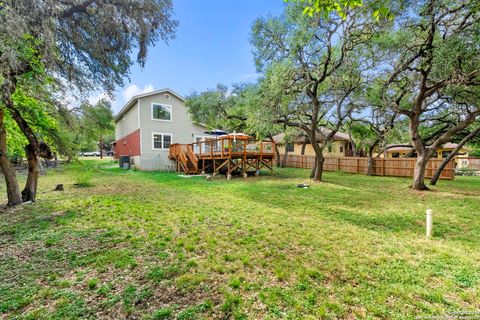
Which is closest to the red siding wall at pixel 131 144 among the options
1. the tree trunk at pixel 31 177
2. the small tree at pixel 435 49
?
the tree trunk at pixel 31 177

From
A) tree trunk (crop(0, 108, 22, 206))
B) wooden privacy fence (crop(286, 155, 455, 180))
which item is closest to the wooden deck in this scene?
wooden privacy fence (crop(286, 155, 455, 180))

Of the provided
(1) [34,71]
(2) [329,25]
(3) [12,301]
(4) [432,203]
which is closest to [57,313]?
(3) [12,301]

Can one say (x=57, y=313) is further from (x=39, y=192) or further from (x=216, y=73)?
(x=216, y=73)

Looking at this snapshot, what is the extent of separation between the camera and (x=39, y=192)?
8.19 metres

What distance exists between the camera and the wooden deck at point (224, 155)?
499 inches

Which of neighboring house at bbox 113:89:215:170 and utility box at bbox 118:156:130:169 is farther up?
neighboring house at bbox 113:89:215:170

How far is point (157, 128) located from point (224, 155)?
701cm

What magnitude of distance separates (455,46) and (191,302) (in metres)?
9.44

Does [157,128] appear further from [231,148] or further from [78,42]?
[78,42]

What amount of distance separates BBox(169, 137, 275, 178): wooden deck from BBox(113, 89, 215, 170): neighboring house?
4.15ft

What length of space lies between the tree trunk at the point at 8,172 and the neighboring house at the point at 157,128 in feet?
32.8

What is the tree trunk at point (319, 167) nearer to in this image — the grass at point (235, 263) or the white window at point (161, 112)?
the grass at point (235, 263)

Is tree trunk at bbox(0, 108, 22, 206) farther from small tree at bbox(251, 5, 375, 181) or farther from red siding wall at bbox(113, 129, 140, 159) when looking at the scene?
red siding wall at bbox(113, 129, 140, 159)

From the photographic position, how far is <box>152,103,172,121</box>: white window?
16625 mm
